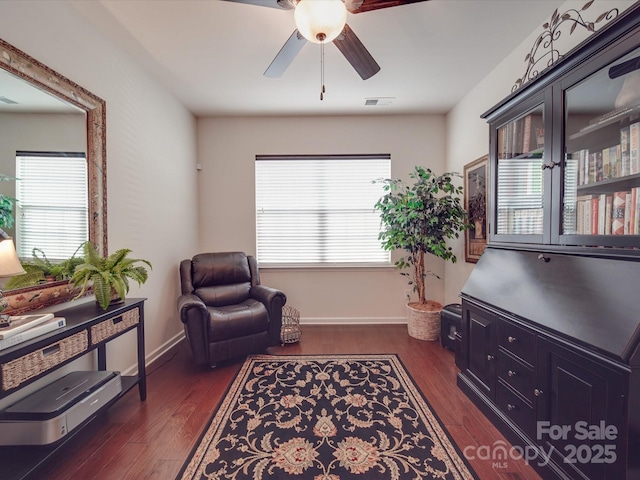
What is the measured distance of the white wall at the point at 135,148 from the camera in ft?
5.64

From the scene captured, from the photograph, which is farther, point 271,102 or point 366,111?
point 366,111

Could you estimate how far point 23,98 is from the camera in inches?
61.7

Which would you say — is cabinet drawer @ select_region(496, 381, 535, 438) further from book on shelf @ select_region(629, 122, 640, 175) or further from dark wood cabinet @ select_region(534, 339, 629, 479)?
book on shelf @ select_region(629, 122, 640, 175)

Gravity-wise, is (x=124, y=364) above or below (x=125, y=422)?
above

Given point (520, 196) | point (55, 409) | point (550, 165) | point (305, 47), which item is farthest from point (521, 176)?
point (55, 409)

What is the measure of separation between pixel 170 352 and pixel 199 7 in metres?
3.03

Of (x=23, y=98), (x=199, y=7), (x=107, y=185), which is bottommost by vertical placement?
(x=107, y=185)

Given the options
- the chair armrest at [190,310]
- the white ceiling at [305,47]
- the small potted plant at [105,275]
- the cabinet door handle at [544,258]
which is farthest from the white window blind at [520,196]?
the small potted plant at [105,275]

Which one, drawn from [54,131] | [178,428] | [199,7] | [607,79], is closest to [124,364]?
[178,428]

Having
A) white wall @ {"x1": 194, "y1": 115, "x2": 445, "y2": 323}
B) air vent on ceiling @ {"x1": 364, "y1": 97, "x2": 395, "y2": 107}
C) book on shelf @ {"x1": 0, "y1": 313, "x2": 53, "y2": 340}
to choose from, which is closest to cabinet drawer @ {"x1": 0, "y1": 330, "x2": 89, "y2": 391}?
book on shelf @ {"x1": 0, "y1": 313, "x2": 53, "y2": 340}

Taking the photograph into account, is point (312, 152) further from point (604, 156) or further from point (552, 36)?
point (604, 156)

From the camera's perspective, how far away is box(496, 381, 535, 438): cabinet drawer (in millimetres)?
1500

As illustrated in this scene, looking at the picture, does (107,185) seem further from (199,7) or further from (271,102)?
(271,102)

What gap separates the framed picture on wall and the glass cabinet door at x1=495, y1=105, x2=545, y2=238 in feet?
2.66
